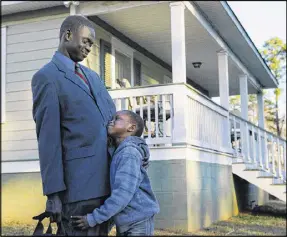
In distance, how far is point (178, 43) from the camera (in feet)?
26.6

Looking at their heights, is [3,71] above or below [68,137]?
above

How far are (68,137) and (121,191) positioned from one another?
352 millimetres

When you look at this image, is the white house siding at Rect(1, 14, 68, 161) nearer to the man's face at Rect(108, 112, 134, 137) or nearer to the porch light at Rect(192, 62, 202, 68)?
the porch light at Rect(192, 62, 202, 68)

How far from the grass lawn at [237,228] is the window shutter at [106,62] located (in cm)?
309

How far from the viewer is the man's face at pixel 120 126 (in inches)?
89.7

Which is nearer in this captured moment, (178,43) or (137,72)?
(178,43)

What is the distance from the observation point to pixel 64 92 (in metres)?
2.20

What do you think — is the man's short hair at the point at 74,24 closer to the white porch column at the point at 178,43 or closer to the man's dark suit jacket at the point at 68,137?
the man's dark suit jacket at the point at 68,137

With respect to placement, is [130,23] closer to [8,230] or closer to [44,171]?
[8,230]

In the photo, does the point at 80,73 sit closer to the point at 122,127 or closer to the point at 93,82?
the point at 93,82

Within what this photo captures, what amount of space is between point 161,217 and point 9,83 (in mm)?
3840

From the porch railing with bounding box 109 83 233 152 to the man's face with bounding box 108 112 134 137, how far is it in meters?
5.38

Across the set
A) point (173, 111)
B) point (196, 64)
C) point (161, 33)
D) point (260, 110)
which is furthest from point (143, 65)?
point (260, 110)

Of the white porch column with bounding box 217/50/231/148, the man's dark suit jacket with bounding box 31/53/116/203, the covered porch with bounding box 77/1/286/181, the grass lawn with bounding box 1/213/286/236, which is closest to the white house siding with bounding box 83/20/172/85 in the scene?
the covered porch with bounding box 77/1/286/181
